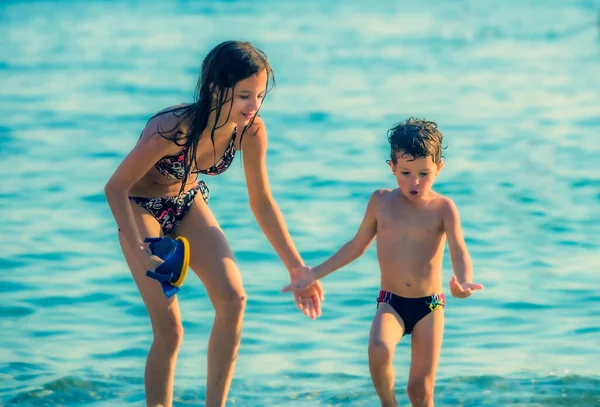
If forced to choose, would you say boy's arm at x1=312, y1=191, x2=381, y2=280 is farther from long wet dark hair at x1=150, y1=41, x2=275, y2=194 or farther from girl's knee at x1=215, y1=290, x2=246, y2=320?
long wet dark hair at x1=150, y1=41, x2=275, y2=194

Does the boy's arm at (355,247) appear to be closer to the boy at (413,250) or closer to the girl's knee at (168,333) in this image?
the boy at (413,250)

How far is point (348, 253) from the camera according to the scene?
5.12 meters

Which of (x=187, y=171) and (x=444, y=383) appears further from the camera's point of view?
(x=444, y=383)

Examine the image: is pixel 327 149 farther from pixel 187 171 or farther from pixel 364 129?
pixel 187 171

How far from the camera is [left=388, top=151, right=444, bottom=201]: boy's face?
498 centimetres

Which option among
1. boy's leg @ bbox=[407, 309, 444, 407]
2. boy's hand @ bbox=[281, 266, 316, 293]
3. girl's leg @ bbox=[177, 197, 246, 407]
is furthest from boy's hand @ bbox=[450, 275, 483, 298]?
girl's leg @ bbox=[177, 197, 246, 407]

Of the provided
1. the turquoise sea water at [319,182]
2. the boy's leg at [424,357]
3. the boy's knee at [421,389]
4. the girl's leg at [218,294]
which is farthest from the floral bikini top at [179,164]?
the turquoise sea water at [319,182]

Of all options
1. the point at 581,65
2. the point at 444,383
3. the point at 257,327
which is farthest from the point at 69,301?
the point at 581,65

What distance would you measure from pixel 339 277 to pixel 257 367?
2.07 meters

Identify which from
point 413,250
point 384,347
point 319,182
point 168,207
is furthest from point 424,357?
point 319,182

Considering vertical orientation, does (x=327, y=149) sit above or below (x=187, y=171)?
above

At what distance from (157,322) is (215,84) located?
1.10 meters

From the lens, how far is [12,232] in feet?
33.1

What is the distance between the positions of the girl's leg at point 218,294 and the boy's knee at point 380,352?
0.63 metres
